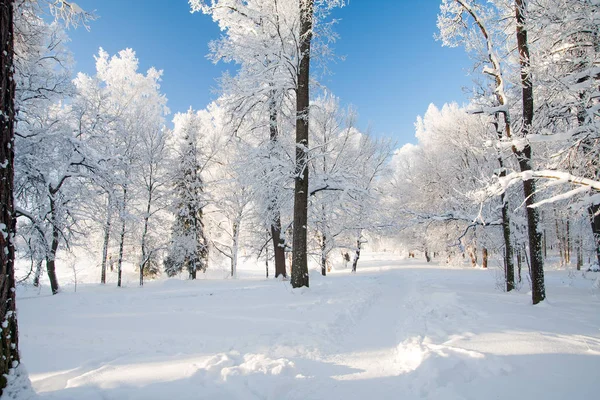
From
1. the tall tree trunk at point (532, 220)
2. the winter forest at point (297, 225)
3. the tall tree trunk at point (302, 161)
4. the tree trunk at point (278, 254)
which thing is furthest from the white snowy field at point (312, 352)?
the tree trunk at point (278, 254)

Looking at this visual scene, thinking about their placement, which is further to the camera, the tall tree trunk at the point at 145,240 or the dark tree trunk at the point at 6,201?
the tall tree trunk at the point at 145,240

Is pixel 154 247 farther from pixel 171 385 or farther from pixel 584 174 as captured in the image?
pixel 584 174

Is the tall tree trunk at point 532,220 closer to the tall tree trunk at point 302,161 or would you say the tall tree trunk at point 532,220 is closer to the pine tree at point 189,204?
the tall tree trunk at point 302,161

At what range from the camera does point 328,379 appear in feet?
11.6

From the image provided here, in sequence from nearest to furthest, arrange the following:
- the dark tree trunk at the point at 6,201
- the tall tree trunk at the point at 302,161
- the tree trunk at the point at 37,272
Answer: the dark tree trunk at the point at 6,201
the tall tree trunk at the point at 302,161
the tree trunk at the point at 37,272

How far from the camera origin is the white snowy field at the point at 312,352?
122 inches

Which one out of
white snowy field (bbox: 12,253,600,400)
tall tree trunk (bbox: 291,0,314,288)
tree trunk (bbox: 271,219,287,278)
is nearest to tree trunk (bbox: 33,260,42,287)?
white snowy field (bbox: 12,253,600,400)

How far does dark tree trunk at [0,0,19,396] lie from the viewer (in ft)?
8.20

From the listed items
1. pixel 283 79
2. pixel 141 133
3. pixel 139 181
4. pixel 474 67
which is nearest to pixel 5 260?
pixel 283 79

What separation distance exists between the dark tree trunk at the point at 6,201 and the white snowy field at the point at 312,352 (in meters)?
0.54

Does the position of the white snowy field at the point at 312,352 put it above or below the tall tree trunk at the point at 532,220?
below

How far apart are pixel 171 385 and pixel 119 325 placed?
11.0 feet

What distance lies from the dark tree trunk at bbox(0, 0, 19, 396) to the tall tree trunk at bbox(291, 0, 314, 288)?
6.74m

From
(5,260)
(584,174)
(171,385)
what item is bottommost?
(171,385)
